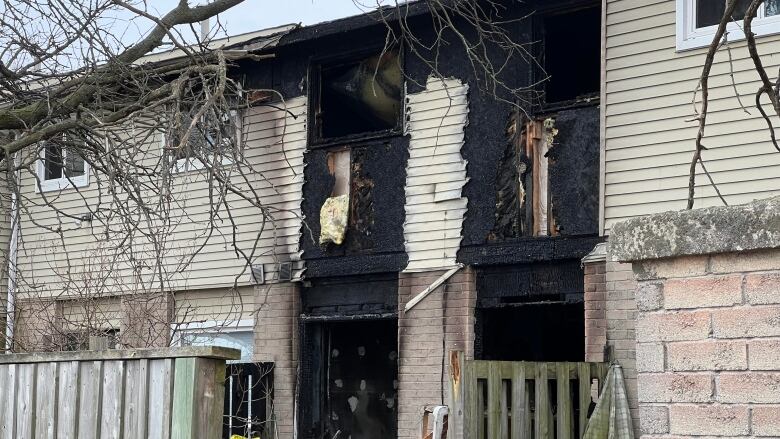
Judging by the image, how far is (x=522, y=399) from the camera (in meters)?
8.96

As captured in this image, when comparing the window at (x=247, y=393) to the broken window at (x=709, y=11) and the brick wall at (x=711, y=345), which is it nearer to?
the broken window at (x=709, y=11)

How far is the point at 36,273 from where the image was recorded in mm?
16906

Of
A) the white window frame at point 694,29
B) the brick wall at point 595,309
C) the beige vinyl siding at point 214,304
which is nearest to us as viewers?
the white window frame at point 694,29

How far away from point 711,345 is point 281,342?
11.1 m

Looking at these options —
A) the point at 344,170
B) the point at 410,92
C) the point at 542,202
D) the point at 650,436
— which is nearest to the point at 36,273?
the point at 344,170

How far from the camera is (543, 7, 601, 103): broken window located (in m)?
12.8

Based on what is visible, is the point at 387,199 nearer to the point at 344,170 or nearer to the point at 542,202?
the point at 344,170

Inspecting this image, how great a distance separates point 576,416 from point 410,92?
4.61m

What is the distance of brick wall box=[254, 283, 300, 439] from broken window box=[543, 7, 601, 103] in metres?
3.95

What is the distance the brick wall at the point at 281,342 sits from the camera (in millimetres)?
13977

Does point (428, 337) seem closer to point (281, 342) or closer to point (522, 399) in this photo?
point (281, 342)

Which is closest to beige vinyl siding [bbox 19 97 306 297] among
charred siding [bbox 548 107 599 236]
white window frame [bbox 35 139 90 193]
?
white window frame [bbox 35 139 90 193]

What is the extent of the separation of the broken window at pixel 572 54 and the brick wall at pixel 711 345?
30.5 feet

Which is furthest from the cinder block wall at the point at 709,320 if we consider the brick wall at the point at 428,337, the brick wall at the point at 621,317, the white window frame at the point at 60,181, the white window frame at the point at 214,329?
the white window frame at the point at 60,181
